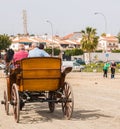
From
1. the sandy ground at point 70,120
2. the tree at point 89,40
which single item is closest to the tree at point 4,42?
the tree at point 89,40

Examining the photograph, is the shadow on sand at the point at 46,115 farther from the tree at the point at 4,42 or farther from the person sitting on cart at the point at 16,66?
the tree at the point at 4,42

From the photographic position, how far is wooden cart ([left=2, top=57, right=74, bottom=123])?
10156mm

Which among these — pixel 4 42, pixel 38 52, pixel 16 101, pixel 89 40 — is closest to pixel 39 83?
pixel 16 101

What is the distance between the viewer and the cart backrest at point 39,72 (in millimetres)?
10156

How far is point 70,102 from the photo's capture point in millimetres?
10477

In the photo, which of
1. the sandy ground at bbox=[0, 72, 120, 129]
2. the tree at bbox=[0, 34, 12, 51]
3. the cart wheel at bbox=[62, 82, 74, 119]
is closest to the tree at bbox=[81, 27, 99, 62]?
the tree at bbox=[0, 34, 12, 51]

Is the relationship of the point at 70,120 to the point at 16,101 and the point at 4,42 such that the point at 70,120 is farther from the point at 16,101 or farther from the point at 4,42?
the point at 4,42

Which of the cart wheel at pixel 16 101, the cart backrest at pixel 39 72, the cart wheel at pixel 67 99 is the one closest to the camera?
the cart wheel at pixel 16 101

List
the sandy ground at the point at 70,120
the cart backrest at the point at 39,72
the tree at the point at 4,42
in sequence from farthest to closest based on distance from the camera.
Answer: the tree at the point at 4,42 → the cart backrest at the point at 39,72 → the sandy ground at the point at 70,120

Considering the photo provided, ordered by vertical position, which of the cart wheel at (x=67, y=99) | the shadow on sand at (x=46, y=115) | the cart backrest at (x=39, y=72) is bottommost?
the shadow on sand at (x=46, y=115)

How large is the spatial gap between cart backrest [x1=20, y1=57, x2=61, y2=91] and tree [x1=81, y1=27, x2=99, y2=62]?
283ft

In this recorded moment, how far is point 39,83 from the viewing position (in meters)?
10.3

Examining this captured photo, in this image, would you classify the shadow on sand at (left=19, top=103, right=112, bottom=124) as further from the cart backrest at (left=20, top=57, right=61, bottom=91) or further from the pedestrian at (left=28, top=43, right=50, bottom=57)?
the pedestrian at (left=28, top=43, right=50, bottom=57)

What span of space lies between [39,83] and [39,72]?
10.4 inches
